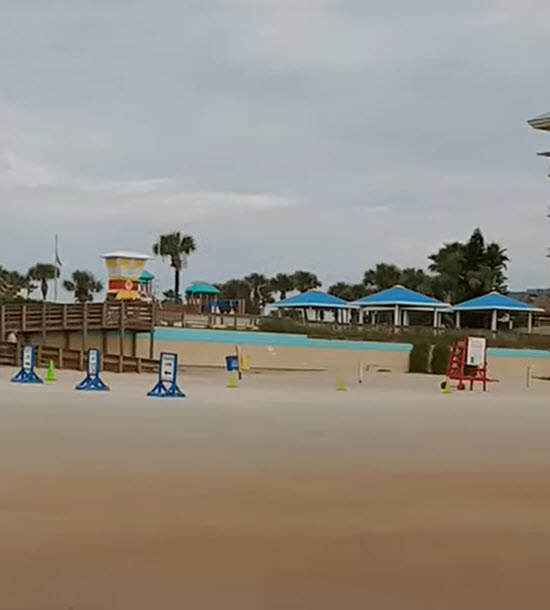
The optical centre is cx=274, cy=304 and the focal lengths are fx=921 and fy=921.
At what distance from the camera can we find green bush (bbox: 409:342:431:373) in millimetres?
41219

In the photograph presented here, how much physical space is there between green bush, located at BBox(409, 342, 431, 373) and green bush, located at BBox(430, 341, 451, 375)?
32 centimetres

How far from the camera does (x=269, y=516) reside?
22.1 ft

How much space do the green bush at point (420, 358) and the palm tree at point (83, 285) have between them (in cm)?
4905

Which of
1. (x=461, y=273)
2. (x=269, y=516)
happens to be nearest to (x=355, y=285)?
(x=461, y=273)

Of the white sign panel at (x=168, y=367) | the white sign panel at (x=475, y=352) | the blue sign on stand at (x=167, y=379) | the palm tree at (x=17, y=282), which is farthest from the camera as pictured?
the palm tree at (x=17, y=282)

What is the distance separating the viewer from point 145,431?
12.6 meters

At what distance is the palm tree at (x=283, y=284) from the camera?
8456cm

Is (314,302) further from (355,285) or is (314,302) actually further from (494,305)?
(355,285)

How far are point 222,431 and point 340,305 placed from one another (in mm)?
40326

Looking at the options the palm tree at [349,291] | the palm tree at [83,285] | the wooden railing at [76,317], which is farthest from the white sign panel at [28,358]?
the palm tree at [83,285]

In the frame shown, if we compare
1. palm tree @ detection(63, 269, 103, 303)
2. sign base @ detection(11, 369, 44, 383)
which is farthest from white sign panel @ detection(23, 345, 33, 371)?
palm tree @ detection(63, 269, 103, 303)

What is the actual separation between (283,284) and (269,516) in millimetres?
78158

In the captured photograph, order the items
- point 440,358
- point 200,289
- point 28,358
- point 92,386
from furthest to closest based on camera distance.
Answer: point 200,289
point 440,358
point 28,358
point 92,386

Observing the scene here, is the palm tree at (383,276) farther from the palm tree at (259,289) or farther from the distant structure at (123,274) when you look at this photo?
the distant structure at (123,274)
